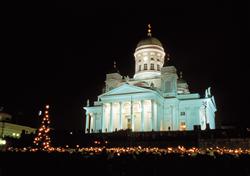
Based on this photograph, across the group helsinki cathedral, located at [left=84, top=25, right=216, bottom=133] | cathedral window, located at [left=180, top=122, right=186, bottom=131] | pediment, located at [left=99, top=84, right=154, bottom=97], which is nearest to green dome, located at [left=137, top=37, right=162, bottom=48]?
helsinki cathedral, located at [left=84, top=25, right=216, bottom=133]

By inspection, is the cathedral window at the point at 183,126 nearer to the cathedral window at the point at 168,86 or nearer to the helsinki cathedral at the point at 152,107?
the helsinki cathedral at the point at 152,107

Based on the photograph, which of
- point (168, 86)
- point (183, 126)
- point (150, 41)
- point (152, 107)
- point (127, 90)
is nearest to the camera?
point (152, 107)

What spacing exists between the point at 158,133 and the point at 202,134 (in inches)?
204

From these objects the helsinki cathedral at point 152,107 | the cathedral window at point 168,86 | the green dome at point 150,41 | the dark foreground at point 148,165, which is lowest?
the dark foreground at point 148,165

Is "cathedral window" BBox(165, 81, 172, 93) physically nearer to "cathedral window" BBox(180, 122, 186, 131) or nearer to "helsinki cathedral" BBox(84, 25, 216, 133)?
"helsinki cathedral" BBox(84, 25, 216, 133)

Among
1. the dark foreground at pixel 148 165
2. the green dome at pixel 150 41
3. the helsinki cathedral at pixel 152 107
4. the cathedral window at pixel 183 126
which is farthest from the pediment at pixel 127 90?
the dark foreground at pixel 148 165

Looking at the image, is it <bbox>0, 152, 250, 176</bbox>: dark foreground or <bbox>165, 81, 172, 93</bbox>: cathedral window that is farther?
<bbox>165, 81, 172, 93</bbox>: cathedral window

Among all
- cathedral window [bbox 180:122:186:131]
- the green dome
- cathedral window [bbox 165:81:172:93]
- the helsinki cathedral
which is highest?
the green dome

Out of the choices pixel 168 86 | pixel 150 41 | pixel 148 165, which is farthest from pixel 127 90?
pixel 148 165

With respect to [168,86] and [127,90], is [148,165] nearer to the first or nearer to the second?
[127,90]

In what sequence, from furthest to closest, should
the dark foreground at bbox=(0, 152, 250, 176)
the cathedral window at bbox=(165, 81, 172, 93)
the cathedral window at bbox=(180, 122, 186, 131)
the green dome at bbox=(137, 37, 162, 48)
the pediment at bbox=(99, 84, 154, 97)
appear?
the green dome at bbox=(137, 37, 162, 48)
the cathedral window at bbox=(165, 81, 172, 93)
the cathedral window at bbox=(180, 122, 186, 131)
the pediment at bbox=(99, 84, 154, 97)
the dark foreground at bbox=(0, 152, 250, 176)

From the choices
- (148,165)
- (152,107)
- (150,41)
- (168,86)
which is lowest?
(148,165)

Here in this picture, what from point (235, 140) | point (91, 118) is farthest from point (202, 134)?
point (91, 118)

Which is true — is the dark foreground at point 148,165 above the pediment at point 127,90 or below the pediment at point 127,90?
below
